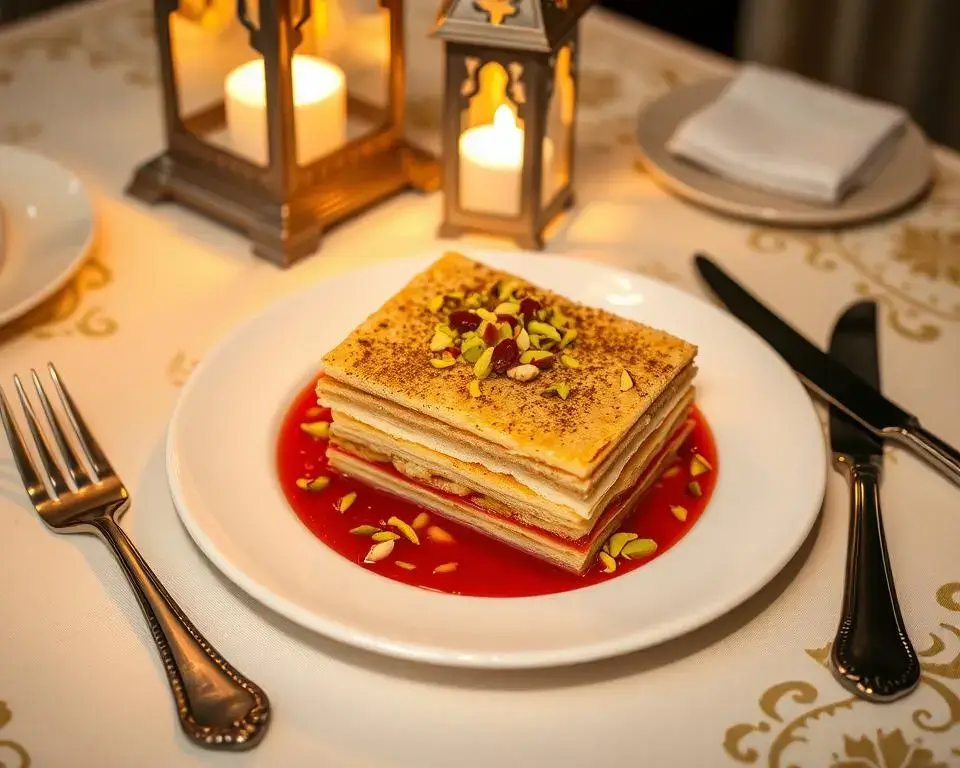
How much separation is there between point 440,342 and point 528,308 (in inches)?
5.0

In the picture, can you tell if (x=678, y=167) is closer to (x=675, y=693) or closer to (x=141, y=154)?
(x=141, y=154)

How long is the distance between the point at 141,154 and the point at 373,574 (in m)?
1.22

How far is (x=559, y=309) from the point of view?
1433 millimetres

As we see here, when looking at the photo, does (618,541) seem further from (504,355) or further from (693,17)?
(693,17)

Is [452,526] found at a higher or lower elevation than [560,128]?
lower

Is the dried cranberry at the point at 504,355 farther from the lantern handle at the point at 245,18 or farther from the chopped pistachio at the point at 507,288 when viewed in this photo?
the lantern handle at the point at 245,18

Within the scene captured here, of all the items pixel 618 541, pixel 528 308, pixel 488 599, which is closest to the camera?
pixel 488 599

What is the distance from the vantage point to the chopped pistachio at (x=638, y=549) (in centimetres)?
127

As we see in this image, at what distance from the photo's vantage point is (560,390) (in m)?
1.28

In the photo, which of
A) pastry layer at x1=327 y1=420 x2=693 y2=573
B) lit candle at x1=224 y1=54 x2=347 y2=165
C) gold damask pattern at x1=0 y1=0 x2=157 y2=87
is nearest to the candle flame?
lit candle at x1=224 y1=54 x2=347 y2=165

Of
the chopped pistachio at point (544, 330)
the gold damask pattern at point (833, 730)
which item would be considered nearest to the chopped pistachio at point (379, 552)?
the chopped pistachio at point (544, 330)

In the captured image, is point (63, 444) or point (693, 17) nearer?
point (63, 444)

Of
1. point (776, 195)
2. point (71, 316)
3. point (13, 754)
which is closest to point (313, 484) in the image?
point (13, 754)

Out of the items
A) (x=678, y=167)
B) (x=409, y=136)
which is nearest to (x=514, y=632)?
(x=678, y=167)
